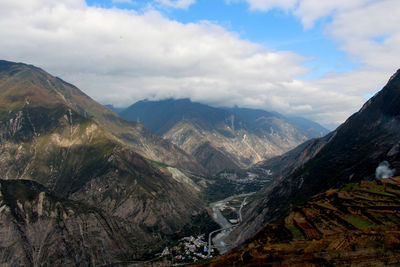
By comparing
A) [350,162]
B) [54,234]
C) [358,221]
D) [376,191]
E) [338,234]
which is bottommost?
[54,234]

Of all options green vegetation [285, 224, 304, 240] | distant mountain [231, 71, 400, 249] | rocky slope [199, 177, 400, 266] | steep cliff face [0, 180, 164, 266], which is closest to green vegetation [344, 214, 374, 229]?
rocky slope [199, 177, 400, 266]

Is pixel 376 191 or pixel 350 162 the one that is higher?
pixel 350 162

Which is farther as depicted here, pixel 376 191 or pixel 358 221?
pixel 376 191

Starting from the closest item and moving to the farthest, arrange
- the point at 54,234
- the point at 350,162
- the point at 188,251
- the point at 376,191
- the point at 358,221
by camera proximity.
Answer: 1. the point at 358,221
2. the point at 376,191
3. the point at 350,162
4. the point at 54,234
5. the point at 188,251

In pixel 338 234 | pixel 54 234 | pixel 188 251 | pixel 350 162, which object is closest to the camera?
pixel 338 234

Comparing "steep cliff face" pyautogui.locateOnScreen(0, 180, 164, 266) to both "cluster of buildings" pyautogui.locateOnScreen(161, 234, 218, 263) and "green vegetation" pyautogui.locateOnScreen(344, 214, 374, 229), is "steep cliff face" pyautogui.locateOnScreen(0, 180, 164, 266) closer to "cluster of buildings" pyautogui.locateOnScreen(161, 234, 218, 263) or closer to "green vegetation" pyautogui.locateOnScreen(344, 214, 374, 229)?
"cluster of buildings" pyautogui.locateOnScreen(161, 234, 218, 263)

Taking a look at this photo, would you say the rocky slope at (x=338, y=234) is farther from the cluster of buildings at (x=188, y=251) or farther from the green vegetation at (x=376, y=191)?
the cluster of buildings at (x=188, y=251)

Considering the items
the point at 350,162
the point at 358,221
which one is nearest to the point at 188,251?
Answer: the point at 350,162

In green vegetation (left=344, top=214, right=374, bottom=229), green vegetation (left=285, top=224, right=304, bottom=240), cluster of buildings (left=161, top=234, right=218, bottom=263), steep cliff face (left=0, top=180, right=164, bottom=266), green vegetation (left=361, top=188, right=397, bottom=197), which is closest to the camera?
green vegetation (left=344, top=214, right=374, bottom=229)

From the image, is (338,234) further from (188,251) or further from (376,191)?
(188,251)

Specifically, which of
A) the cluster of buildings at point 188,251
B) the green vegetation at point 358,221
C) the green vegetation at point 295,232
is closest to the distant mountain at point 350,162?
the cluster of buildings at point 188,251
